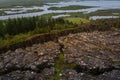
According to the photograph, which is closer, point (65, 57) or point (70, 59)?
point (70, 59)

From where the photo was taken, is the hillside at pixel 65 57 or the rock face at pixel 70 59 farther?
the hillside at pixel 65 57

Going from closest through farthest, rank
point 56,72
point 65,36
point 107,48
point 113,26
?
point 56,72, point 107,48, point 65,36, point 113,26

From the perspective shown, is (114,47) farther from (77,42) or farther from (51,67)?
(51,67)

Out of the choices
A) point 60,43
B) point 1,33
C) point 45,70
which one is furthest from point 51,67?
point 1,33

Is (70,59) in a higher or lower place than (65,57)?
lower

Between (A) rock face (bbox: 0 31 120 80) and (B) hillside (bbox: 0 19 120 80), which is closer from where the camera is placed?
(A) rock face (bbox: 0 31 120 80)

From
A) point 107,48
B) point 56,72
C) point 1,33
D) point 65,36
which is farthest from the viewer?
point 1,33

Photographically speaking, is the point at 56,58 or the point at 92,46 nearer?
the point at 56,58

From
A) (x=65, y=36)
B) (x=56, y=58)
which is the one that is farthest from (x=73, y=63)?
(x=65, y=36)
